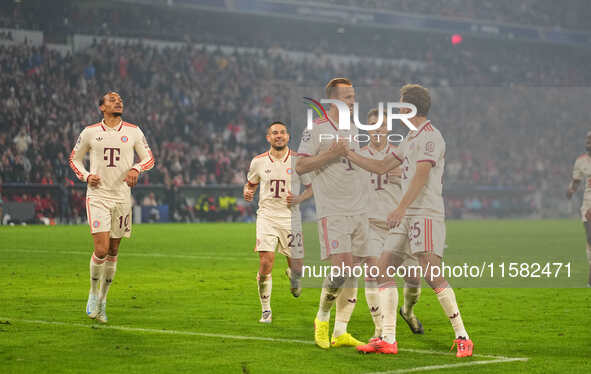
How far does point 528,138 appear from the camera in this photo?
38.8 meters

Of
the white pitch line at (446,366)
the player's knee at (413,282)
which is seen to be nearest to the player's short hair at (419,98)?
the white pitch line at (446,366)

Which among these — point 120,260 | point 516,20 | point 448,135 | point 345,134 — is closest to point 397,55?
point 516,20

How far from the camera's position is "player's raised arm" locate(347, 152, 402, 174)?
8.27 metres

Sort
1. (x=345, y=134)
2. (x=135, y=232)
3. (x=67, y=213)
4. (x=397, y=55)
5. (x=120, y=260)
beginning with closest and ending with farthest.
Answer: (x=345, y=134), (x=120, y=260), (x=135, y=232), (x=67, y=213), (x=397, y=55)

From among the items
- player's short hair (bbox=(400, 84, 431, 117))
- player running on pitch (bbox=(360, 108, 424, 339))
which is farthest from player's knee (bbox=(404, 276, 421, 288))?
player's short hair (bbox=(400, 84, 431, 117))

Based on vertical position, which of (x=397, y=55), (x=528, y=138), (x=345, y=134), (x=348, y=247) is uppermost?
(x=397, y=55)

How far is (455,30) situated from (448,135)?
19.8m

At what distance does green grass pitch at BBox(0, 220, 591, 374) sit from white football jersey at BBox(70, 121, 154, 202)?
148 cm

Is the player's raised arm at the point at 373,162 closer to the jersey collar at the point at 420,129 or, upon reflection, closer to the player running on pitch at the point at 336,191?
the player running on pitch at the point at 336,191

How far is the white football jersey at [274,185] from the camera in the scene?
11141mm

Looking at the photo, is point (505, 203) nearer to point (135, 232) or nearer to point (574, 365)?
point (135, 232)

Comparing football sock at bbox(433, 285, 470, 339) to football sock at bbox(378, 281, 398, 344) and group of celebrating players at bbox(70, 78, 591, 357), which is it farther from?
football sock at bbox(378, 281, 398, 344)

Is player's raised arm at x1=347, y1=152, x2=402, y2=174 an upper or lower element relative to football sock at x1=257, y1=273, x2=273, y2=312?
upper

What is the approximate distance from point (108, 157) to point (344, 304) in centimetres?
354
